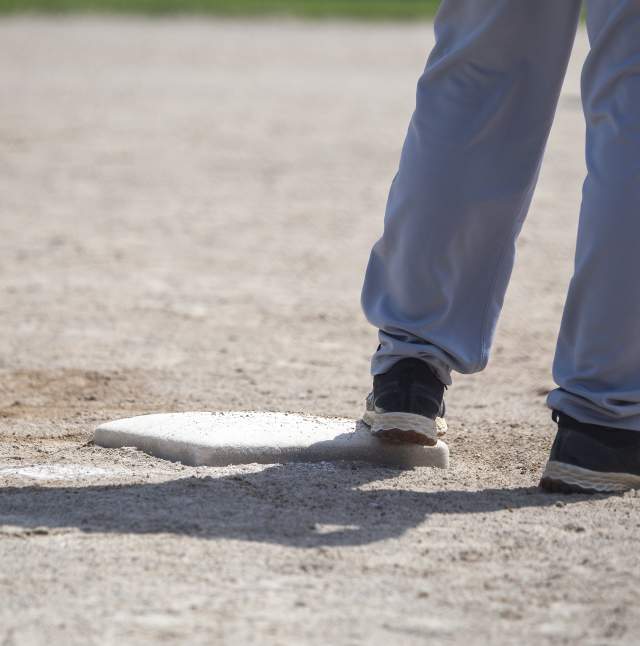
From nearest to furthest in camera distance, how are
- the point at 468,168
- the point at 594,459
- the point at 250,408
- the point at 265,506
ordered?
the point at 265,506, the point at 594,459, the point at 468,168, the point at 250,408

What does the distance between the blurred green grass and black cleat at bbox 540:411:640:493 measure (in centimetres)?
1875

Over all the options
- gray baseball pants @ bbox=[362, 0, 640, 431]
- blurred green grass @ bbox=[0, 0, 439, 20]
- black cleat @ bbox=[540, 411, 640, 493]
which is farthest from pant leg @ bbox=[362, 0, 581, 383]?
blurred green grass @ bbox=[0, 0, 439, 20]

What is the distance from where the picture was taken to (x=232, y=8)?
22.0 metres

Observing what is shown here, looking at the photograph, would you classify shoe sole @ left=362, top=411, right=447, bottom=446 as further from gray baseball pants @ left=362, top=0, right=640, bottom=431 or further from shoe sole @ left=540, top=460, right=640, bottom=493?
shoe sole @ left=540, top=460, right=640, bottom=493

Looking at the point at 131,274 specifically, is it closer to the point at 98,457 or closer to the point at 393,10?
the point at 98,457

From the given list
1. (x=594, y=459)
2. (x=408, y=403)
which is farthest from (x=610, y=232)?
(x=408, y=403)

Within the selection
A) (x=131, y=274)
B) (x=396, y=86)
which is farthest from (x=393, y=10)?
(x=131, y=274)

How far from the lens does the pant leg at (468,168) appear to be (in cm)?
255

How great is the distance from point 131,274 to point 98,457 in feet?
7.33

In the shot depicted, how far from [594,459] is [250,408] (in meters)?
1.01

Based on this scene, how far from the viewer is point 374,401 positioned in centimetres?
270

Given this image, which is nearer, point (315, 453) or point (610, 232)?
point (610, 232)

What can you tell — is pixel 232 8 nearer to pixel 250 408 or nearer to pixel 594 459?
pixel 250 408

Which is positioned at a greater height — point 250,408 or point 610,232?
→ point 610,232
